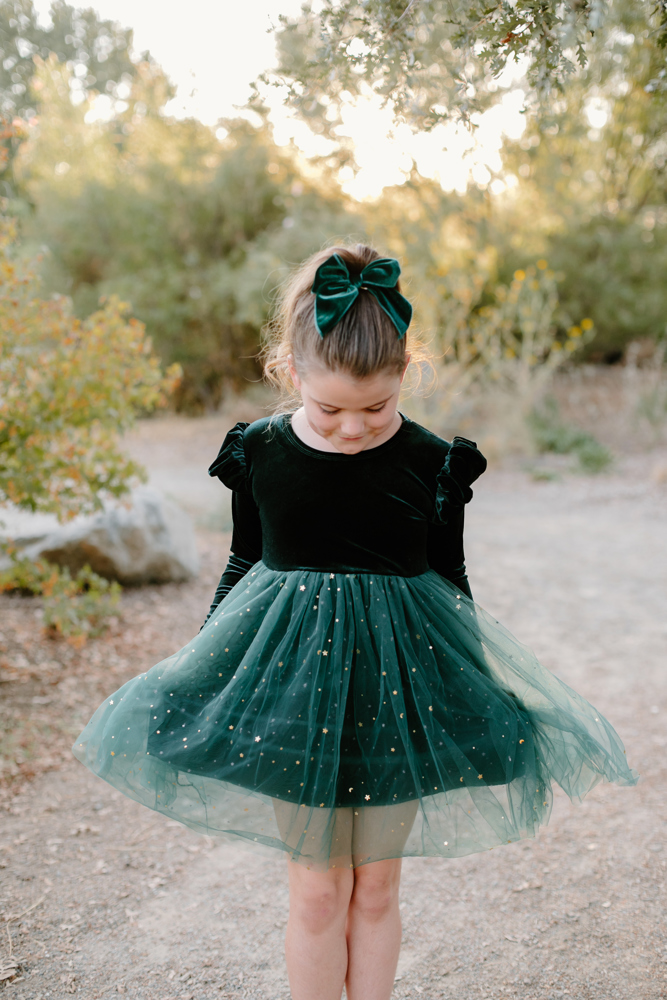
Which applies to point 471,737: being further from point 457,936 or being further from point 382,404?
point 457,936

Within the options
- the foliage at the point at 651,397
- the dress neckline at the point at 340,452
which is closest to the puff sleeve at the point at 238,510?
the dress neckline at the point at 340,452

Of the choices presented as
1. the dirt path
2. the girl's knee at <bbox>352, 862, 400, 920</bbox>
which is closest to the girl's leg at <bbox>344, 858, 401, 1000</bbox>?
the girl's knee at <bbox>352, 862, 400, 920</bbox>

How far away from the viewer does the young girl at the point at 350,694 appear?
147 cm

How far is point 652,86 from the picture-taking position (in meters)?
1.86

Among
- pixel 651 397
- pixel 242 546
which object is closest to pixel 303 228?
pixel 651 397

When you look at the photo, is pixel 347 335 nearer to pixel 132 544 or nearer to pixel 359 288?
pixel 359 288

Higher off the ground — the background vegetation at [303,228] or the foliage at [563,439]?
the background vegetation at [303,228]

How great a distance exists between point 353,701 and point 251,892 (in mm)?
1276

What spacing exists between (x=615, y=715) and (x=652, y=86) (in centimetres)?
265

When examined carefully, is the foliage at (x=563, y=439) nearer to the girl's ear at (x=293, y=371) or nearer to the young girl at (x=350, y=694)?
the young girl at (x=350, y=694)

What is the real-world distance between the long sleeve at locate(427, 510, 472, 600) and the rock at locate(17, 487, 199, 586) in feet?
10.3

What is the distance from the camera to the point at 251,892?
7.91ft

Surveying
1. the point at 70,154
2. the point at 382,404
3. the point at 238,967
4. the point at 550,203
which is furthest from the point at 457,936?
the point at 70,154

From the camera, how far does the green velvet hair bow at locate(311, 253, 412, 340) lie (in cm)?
144
